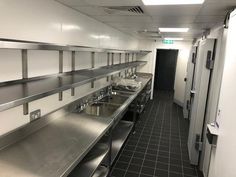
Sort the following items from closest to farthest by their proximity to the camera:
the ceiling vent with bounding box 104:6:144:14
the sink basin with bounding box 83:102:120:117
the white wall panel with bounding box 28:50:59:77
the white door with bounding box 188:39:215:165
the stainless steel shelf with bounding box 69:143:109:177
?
1. the white wall panel with bounding box 28:50:59:77
2. the stainless steel shelf with bounding box 69:143:109:177
3. the ceiling vent with bounding box 104:6:144:14
4. the white door with bounding box 188:39:215:165
5. the sink basin with bounding box 83:102:120:117

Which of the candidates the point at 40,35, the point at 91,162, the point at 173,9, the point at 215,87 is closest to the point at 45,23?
the point at 40,35

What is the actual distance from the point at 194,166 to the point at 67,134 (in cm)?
215

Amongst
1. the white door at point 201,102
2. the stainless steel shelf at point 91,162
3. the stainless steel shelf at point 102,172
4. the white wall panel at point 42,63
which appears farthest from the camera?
the white door at point 201,102

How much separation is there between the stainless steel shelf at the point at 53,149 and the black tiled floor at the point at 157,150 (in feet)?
3.49

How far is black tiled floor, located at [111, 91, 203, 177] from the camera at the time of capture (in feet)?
9.21

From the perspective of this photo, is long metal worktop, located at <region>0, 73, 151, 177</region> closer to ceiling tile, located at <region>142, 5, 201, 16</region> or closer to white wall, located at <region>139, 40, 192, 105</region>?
ceiling tile, located at <region>142, 5, 201, 16</region>

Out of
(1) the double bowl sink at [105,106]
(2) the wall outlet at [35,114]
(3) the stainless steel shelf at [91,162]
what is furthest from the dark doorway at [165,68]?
(2) the wall outlet at [35,114]

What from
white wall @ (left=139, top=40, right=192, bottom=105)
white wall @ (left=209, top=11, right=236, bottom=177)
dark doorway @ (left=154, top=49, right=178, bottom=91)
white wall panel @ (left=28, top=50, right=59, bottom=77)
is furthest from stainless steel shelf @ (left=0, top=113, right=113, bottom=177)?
dark doorway @ (left=154, top=49, right=178, bottom=91)

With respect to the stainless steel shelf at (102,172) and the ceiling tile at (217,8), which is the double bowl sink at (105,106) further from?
the ceiling tile at (217,8)

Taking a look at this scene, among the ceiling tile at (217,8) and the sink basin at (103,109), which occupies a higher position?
the ceiling tile at (217,8)

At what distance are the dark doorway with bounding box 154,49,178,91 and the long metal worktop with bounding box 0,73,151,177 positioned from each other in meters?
7.21

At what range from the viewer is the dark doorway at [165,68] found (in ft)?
29.0

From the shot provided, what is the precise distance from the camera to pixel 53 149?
1532mm

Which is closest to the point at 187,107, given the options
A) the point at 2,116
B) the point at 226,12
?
the point at 226,12
